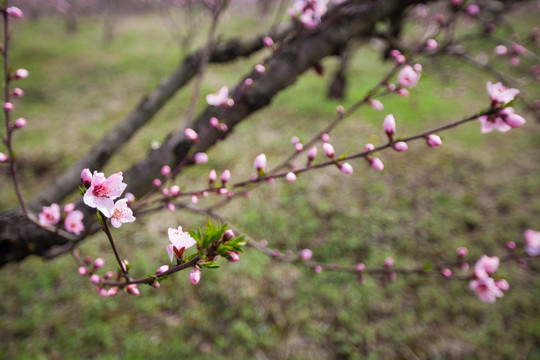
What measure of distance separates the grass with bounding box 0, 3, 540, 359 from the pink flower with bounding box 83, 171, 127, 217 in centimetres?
80

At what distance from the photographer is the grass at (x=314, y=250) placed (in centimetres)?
248

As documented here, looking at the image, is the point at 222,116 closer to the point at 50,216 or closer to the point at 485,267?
the point at 50,216

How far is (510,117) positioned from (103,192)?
1153 millimetres

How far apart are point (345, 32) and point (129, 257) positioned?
294cm

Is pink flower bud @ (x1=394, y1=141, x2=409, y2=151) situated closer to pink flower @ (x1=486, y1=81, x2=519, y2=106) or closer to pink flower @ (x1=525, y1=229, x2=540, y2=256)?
pink flower @ (x1=486, y1=81, x2=519, y2=106)

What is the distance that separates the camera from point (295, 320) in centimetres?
265

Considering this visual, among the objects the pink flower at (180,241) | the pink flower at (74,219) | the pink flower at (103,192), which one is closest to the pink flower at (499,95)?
the pink flower at (180,241)

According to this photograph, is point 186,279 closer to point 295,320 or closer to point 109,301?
point 109,301

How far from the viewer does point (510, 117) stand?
893mm

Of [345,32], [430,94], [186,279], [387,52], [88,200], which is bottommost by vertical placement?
[430,94]

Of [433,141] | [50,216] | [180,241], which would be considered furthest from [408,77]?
[50,216]

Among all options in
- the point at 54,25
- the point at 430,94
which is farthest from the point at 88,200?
the point at 54,25

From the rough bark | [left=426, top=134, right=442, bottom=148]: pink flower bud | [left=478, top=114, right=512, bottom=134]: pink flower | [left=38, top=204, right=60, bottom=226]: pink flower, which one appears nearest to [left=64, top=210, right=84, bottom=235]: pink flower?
[left=38, top=204, right=60, bottom=226]: pink flower

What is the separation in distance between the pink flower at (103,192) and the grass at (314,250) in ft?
2.62
